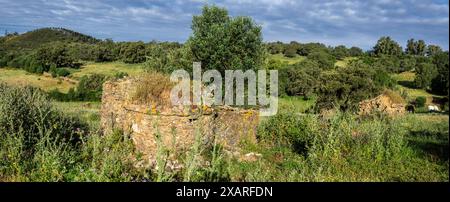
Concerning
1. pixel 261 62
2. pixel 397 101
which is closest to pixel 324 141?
pixel 261 62

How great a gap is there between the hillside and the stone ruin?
27151mm

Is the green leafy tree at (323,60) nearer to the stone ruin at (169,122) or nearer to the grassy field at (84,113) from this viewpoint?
the grassy field at (84,113)

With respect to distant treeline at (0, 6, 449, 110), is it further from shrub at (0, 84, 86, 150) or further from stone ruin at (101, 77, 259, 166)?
shrub at (0, 84, 86, 150)

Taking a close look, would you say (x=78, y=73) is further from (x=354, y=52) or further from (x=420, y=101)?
Result: (x=354, y=52)

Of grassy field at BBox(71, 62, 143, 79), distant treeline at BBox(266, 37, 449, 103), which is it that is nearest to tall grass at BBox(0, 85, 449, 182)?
distant treeline at BBox(266, 37, 449, 103)

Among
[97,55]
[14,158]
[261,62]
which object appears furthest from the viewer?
[97,55]

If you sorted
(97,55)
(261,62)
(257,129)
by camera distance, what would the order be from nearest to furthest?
(257,129)
(261,62)
(97,55)

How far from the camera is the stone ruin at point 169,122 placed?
11.1 m

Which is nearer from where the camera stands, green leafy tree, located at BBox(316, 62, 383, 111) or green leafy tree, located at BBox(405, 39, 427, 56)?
green leafy tree, located at BBox(316, 62, 383, 111)

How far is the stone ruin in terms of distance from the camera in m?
11.1

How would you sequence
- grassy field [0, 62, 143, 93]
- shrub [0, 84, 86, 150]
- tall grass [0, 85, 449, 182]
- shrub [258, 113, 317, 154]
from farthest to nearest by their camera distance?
grassy field [0, 62, 143, 93] → shrub [258, 113, 317, 154] → shrub [0, 84, 86, 150] → tall grass [0, 85, 449, 182]

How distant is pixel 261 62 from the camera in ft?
98.5
